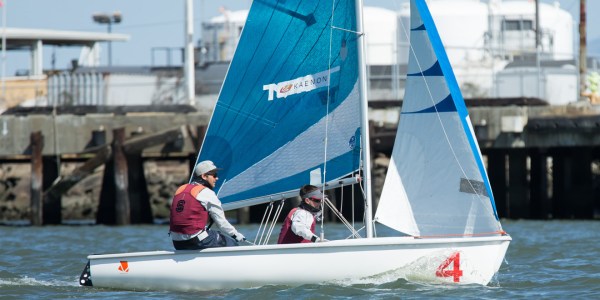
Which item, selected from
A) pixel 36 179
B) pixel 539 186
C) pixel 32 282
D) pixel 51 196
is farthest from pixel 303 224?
pixel 539 186

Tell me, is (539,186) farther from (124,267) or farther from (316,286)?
(124,267)

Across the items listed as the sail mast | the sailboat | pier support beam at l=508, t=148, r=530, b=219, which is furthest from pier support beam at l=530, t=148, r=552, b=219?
the sail mast

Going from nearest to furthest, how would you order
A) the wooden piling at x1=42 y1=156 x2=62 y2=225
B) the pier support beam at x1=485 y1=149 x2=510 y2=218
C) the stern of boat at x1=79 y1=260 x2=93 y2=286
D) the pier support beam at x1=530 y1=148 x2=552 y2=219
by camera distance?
the stern of boat at x1=79 y1=260 x2=93 y2=286 → the wooden piling at x1=42 y1=156 x2=62 y2=225 → the pier support beam at x1=485 y1=149 x2=510 y2=218 → the pier support beam at x1=530 y1=148 x2=552 y2=219

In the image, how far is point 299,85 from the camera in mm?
16062

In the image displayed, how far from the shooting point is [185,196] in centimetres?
1533

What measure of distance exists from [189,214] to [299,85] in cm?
208

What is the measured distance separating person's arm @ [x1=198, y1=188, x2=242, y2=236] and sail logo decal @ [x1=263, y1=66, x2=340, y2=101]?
5.20ft

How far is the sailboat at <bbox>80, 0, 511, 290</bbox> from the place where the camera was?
49.4ft

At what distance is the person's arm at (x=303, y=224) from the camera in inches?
604

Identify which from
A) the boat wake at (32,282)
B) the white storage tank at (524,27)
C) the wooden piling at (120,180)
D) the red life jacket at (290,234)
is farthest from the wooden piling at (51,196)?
the white storage tank at (524,27)

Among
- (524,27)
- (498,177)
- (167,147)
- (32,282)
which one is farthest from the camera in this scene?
(524,27)

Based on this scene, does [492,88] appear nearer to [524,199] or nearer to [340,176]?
[524,199]

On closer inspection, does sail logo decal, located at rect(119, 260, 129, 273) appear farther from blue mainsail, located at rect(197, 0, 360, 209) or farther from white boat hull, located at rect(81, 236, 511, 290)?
blue mainsail, located at rect(197, 0, 360, 209)

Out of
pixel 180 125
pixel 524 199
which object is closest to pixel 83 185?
pixel 180 125
